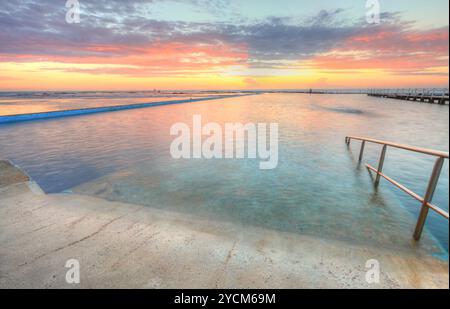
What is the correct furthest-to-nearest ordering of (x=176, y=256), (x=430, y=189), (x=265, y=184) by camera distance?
(x=265, y=184) < (x=430, y=189) < (x=176, y=256)

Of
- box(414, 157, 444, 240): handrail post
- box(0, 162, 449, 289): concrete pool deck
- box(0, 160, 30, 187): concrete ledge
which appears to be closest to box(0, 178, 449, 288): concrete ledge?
box(0, 162, 449, 289): concrete pool deck

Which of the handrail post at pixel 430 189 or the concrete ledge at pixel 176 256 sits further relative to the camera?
the handrail post at pixel 430 189

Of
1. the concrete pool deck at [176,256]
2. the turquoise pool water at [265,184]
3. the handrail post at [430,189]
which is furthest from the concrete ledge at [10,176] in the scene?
the handrail post at [430,189]

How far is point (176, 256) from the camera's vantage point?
2631 millimetres

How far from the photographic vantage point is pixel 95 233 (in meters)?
3.06

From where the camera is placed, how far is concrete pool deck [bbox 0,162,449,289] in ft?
7.45

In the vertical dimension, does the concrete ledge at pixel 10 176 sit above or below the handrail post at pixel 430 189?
A: below

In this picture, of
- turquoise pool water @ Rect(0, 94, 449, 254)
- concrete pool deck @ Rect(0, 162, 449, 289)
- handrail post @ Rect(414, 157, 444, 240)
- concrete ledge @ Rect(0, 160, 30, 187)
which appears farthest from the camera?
concrete ledge @ Rect(0, 160, 30, 187)

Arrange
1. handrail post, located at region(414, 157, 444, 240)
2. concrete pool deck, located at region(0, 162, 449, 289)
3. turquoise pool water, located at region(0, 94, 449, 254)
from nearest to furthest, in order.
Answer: concrete pool deck, located at region(0, 162, 449, 289) < handrail post, located at region(414, 157, 444, 240) < turquoise pool water, located at region(0, 94, 449, 254)

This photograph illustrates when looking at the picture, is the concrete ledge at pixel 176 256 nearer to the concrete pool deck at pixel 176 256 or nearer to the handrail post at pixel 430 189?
the concrete pool deck at pixel 176 256

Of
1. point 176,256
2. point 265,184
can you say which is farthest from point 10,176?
point 265,184

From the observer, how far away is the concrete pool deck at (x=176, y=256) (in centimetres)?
227

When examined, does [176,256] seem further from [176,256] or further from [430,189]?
[430,189]

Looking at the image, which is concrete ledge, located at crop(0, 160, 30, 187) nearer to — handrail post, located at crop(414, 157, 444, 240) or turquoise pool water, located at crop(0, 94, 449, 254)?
turquoise pool water, located at crop(0, 94, 449, 254)
